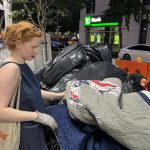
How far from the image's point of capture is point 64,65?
4.01 meters

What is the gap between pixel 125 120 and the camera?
2137 millimetres

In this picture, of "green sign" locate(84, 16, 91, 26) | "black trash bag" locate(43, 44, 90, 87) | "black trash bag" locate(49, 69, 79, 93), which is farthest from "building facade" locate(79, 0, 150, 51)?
"black trash bag" locate(49, 69, 79, 93)

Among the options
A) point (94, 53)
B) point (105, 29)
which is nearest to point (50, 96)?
point (94, 53)

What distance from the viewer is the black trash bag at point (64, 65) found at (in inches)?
153

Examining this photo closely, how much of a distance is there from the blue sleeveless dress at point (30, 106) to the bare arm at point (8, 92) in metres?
0.09

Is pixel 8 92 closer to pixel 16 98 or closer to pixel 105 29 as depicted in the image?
pixel 16 98

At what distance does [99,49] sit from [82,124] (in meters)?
2.15

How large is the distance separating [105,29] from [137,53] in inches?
412

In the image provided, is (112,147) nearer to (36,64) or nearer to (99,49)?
(99,49)

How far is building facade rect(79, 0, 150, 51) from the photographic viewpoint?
33062 millimetres

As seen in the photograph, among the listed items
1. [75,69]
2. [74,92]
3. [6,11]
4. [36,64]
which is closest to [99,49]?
[75,69]

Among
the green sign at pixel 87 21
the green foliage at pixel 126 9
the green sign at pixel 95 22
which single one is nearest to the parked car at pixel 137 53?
the green foliage at pixel 126 9

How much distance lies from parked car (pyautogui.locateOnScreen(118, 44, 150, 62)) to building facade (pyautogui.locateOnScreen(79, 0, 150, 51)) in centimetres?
405

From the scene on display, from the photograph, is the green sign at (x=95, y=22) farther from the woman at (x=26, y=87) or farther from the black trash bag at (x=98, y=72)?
the woman at (x=26, y=87)
